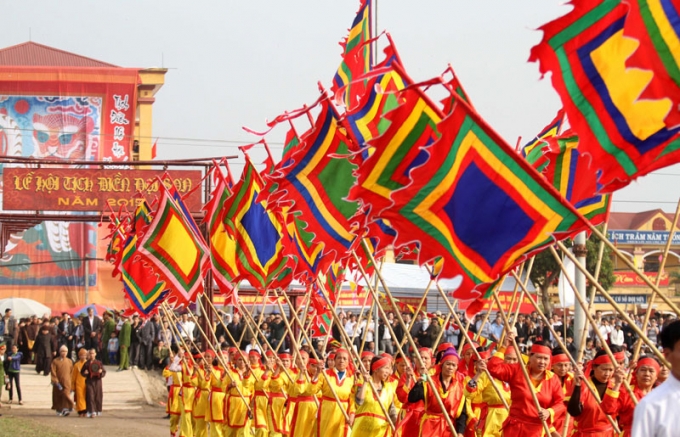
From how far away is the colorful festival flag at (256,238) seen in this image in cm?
1529

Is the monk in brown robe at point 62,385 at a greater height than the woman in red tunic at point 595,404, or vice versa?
the woman in red tunic at point 595,404

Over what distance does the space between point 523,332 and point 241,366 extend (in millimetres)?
10002

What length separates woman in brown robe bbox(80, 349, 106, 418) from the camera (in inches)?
918

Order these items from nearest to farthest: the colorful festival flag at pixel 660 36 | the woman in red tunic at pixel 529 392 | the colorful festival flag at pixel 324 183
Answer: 1. the colorful festival flag at pixel 660 36
2. the woman in red tunic at pixel 529 392
3. the colorful festival flag at pixel 324 183

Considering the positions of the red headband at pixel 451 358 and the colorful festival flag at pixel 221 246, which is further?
the colorful festival flag at pixel 221 246

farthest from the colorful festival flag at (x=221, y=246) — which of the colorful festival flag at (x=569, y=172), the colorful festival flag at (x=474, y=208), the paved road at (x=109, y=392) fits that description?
the paved road at (x=109, y=392)

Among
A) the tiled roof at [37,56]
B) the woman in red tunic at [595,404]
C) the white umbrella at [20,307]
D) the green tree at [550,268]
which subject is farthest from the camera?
the tiled roof at [37,56]

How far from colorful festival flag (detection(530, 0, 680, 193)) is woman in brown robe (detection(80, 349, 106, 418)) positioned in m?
17.8

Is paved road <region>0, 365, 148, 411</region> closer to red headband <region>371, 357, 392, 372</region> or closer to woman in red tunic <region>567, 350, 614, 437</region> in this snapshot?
red headband <region>371, 357, 392, 372</region>

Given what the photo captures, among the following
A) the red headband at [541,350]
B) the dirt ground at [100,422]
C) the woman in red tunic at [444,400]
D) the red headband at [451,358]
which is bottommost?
the dirt ground at [100,422]

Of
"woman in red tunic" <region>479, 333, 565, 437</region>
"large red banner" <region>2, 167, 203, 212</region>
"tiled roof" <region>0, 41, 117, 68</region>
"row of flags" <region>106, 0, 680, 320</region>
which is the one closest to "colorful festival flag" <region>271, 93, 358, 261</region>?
"row of flags" <region>106, 0, 680, 320</region>

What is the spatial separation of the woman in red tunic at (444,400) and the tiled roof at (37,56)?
40897 millimetres

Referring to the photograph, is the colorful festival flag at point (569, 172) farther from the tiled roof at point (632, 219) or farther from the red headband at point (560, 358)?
the tiled roof at point (632, 219)

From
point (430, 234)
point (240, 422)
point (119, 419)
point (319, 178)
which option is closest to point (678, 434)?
point (430, 234)
